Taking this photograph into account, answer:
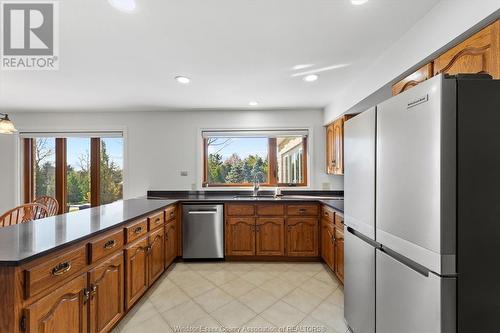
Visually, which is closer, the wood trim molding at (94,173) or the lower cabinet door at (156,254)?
the lower cabinet door at (156,254)

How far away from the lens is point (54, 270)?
1265mm

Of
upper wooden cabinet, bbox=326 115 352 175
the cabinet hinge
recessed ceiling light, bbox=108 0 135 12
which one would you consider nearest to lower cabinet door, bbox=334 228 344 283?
upper wooden cabinet, bbox=326 115 352 175

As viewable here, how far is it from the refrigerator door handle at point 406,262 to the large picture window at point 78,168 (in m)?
4.08

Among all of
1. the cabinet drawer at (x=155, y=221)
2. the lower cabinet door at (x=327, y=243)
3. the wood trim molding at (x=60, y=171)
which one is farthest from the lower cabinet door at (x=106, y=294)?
the wood trim molding at (x=60, y=171)

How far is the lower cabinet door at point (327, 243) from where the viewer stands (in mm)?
2844

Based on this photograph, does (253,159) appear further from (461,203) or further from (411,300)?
(461,203)

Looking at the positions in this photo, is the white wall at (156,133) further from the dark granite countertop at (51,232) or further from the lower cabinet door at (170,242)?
the dark granite countertop at (51,232)

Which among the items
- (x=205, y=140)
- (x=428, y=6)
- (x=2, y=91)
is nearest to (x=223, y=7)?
(x=428, y=6)

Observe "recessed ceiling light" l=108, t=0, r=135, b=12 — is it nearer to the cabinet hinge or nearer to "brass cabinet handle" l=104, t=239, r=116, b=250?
"brass cabinet handle" l=104, t=239, r=116, b=250

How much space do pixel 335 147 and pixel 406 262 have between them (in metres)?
2.56

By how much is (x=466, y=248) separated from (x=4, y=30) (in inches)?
116

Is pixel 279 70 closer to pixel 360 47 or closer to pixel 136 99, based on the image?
pixel 360 47

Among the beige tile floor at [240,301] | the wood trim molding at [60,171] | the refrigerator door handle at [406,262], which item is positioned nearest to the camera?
the refrigerator door handle at [406,262]

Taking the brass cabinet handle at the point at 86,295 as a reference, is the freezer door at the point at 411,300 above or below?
above
